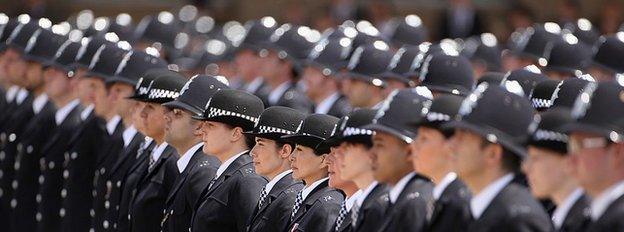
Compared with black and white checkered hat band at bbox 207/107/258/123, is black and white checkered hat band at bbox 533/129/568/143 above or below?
above

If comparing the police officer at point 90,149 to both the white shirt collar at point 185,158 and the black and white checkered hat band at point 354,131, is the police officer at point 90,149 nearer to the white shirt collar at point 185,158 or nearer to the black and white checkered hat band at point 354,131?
the white shirt collar at point 185,158

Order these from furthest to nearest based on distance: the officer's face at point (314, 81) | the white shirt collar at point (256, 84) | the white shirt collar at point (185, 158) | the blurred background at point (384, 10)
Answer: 1. the blurred background at point (384, 10)
2. the white shirt collar at point (256, 84)
3. the officer's face at point (314, 81)
4. the white shirt collar at point (185, 158)

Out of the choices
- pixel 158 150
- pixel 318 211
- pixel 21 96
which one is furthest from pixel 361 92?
pixel 318 211

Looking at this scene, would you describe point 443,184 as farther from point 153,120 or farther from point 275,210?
point 153,120

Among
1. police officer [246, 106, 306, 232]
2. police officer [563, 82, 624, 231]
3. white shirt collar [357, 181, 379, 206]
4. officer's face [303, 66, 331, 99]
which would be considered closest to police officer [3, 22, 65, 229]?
officer's face [303, 66, 331, 99]

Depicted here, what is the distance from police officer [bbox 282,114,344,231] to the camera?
7555 millimetres

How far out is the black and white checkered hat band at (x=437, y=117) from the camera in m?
6.19

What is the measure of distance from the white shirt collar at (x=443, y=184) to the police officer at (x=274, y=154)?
173 centimetres

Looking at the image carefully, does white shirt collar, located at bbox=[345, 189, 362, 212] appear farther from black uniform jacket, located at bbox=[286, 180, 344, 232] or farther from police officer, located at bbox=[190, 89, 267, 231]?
police officer, located at bbox=[190, 89, 267, 231]

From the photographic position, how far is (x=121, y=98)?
10.6 m

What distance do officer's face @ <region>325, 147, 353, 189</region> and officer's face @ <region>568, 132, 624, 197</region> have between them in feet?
5.18

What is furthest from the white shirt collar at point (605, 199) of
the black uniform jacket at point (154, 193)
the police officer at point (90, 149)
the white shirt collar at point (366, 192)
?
the police officer at point (90, 149)

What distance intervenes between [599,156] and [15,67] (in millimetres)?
8108

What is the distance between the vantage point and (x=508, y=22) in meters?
23.1
